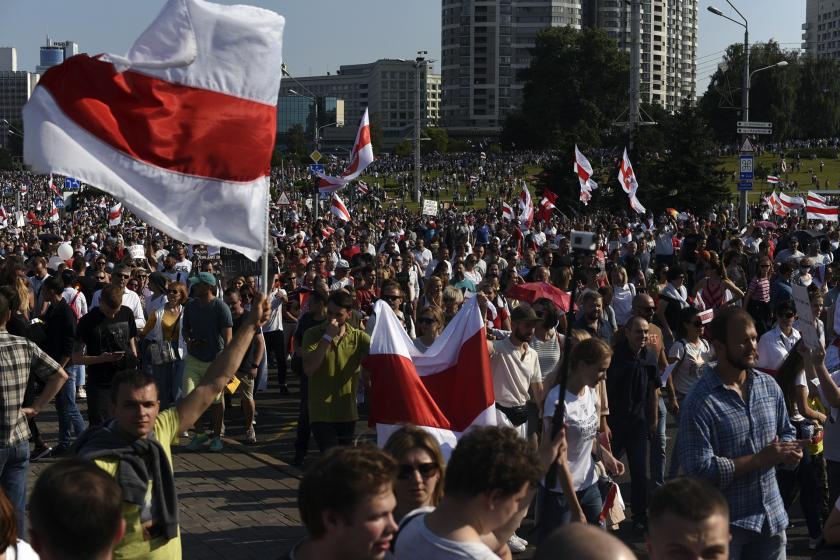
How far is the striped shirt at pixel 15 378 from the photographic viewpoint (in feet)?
20.6

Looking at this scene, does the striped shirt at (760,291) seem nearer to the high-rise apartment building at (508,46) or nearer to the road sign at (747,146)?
the road sign at (747,146)

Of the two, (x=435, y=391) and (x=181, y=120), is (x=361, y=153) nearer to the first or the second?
(x=435, y=391)

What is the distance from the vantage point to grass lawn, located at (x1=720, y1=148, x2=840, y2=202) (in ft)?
229

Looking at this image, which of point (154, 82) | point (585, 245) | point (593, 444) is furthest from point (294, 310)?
point (585, 245)

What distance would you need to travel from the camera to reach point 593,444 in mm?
6605

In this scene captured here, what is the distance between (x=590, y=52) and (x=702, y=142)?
61.0 m

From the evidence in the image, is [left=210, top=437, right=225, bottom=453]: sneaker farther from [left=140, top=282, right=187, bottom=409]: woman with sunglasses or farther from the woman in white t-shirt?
the woman in white t-shirt

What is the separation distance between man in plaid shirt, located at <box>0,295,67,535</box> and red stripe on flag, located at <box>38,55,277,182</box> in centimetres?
177

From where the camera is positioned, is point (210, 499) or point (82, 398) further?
point (82, 398)

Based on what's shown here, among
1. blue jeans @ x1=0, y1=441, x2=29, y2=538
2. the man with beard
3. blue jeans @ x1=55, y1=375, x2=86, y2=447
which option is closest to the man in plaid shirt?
blue jeans @ x1=0, y1=441, x2=29, y2=538

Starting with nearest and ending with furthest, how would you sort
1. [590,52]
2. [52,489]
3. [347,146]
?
[52,489], [590,52], [347,146]

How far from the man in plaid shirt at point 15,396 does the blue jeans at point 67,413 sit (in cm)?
362

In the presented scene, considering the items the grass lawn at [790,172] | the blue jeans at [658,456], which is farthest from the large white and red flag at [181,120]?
the grass lawn at [790,172]

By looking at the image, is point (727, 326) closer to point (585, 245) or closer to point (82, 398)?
point (585, 245)
